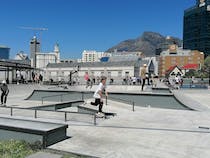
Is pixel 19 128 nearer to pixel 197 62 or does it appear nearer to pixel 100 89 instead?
pixel 100 89

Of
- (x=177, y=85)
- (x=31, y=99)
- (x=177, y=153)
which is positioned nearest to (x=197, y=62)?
(x=177, y=85)

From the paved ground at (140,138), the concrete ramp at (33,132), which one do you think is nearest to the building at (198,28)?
the paved ground at (140,138)

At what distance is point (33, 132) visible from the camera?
6176 millimetres

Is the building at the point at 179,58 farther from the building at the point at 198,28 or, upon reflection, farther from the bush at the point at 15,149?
the bush at the point at 15,149

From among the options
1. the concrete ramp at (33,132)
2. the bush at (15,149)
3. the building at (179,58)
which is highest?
the building at (179,58)

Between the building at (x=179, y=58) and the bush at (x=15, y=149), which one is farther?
the building at (x=179, y=58)

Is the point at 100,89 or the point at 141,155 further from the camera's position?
the point at 100,89

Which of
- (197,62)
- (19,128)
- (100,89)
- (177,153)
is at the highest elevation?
(197,62)

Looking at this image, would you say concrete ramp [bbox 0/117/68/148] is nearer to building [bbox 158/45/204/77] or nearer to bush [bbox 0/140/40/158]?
bush [bbox 0/140/40/158]

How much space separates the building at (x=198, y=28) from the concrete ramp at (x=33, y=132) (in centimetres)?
17232

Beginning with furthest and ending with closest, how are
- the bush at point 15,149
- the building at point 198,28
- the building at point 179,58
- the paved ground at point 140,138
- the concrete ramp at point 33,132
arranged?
the building at point 198,28 < the building at point 179,58 < the concrete ramp at point 33,132 < the paved ground at point 140,138 < the bush at point 15,149

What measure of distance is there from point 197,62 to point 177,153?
149827 mm

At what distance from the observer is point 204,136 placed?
284 inches

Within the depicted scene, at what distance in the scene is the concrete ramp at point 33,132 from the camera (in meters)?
6.05
